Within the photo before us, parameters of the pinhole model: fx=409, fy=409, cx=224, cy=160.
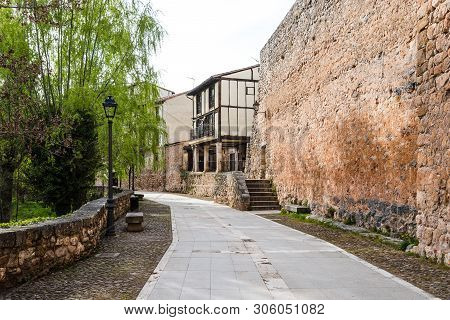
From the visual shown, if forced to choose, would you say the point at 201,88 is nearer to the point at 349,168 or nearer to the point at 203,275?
the point at 349,168

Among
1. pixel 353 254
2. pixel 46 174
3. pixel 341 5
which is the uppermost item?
pixel 341 5

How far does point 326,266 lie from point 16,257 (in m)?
4.01

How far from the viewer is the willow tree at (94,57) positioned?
11086mm

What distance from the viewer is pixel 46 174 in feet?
36.7

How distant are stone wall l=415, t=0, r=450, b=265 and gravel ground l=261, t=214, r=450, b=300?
31cm

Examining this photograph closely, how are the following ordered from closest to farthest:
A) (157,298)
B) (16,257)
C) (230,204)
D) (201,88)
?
(157,298) → (16,257) → (230,204) → (201,88)


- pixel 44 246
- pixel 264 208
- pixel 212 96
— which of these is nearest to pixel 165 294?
pixel 44 246

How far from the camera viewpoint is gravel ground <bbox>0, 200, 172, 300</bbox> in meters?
4.53

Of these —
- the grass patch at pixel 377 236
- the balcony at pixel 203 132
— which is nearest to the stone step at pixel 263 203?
the grass patch at pixel 377 236

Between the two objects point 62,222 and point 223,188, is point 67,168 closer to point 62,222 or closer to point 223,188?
point 62,222

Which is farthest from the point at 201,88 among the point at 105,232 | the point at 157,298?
the point at 157,298

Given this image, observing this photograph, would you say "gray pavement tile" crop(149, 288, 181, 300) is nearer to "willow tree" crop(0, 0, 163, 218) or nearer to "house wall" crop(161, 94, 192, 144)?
"willow tree" crop(0, 0, 163, 218)

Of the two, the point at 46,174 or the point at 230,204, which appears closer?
the point at 46,174

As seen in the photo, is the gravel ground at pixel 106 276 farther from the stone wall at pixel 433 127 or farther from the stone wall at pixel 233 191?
the stone wall at pixel 233 191
